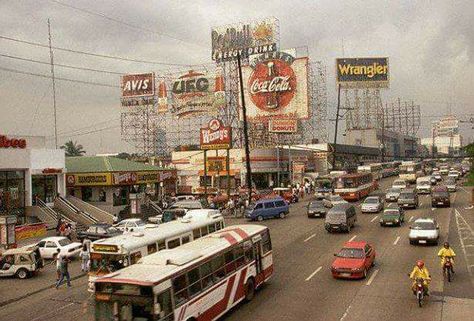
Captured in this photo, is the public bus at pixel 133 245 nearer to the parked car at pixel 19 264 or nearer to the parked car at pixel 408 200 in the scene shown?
the parked car at pixel 19 264

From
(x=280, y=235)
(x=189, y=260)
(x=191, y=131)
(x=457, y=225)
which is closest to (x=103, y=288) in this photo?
(x=189, y=260)

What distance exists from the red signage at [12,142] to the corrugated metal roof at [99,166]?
10936 millimetres

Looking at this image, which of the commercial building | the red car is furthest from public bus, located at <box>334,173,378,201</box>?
the red car

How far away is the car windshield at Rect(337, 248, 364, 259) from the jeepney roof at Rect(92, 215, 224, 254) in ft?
25.0

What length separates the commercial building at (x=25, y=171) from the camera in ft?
139

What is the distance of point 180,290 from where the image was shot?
14.3 meters

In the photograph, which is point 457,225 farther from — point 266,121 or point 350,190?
point 266,121

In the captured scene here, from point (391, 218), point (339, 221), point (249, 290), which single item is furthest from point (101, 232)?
point (391, 218)

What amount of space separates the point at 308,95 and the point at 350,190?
104ft

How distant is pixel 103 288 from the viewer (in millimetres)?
13438

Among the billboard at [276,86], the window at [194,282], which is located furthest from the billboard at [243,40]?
the window at [194,282]

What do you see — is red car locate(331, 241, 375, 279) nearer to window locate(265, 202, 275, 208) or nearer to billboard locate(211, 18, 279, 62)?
window locate(265, 202, 275, 208)

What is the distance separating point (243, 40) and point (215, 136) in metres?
39.6

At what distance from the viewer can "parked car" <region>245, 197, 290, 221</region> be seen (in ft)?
146
